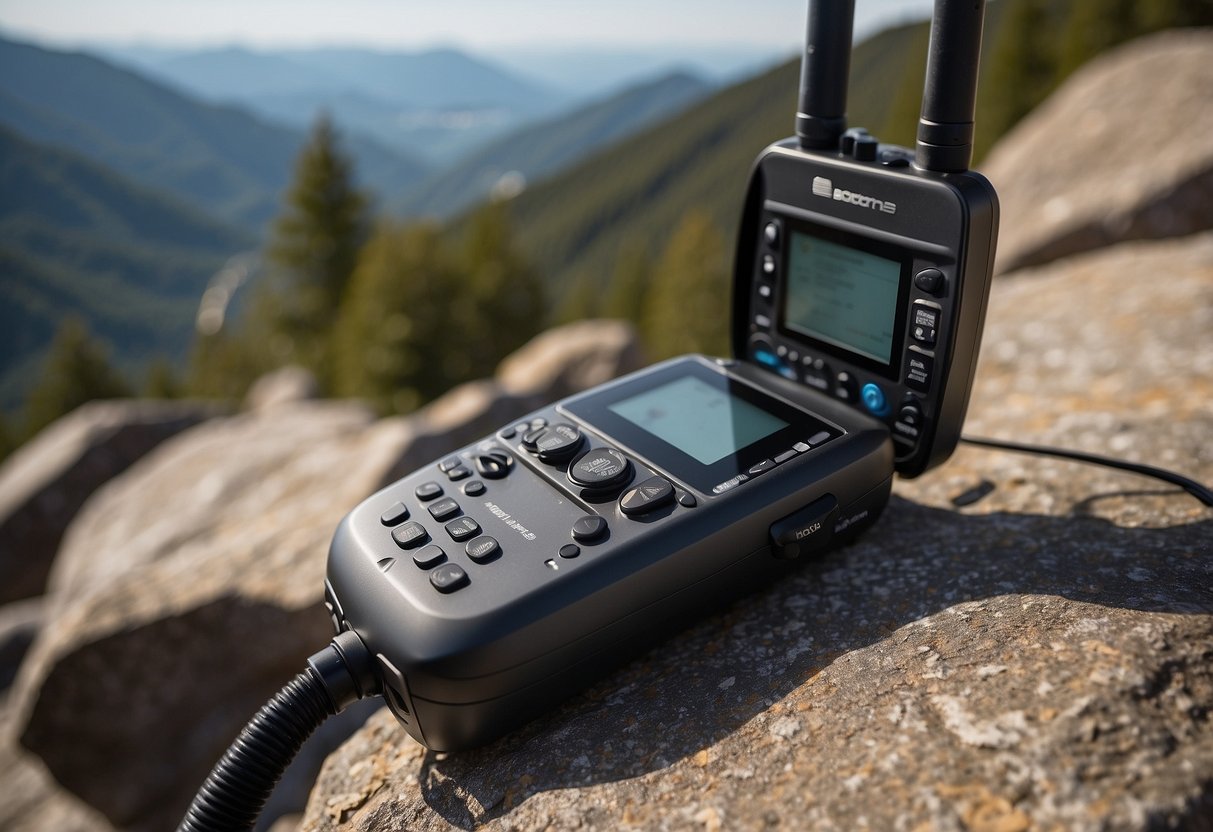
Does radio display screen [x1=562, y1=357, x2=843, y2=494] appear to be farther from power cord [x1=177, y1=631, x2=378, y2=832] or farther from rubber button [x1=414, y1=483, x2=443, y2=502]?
power cord [x1=177, y1=631, x2=378, y2=832]

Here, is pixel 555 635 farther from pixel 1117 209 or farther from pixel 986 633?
pixel 1117 209

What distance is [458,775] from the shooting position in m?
2.35

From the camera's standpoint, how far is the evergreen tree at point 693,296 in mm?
39875

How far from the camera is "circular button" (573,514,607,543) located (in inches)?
92.6

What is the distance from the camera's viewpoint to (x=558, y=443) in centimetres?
279

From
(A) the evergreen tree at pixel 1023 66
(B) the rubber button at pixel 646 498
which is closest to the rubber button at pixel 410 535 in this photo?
(B) the rubber button at pixel 646 498

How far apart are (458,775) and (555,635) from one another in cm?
56

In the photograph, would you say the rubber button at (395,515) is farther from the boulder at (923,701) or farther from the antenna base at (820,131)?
the antenna base at (820,131)

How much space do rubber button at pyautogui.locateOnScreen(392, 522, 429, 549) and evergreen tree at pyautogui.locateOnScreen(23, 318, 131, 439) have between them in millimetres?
64409

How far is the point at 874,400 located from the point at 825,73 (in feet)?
4.13

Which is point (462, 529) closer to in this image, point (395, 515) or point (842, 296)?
point (395, 515)

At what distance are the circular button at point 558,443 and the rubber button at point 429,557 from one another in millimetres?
550

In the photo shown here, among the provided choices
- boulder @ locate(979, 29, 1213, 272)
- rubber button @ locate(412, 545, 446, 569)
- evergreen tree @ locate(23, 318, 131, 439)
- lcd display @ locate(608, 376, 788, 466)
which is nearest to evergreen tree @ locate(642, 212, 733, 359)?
boulder @ locate(979, 29, 1213, 272)

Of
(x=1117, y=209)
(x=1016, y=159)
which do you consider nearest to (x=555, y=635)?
(x=1117, y=209)
